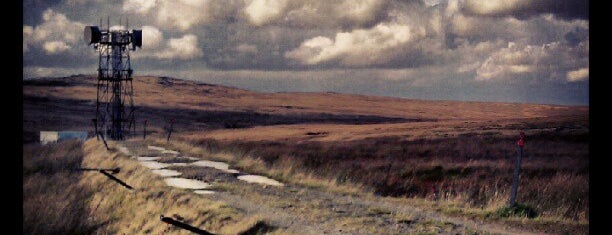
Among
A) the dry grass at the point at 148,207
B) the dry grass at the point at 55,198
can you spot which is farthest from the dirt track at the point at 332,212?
the dry grass at the point at 55,198

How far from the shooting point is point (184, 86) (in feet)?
534

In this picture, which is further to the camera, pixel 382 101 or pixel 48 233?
pixel 382 101

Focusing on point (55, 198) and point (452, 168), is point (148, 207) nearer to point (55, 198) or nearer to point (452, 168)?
point (55, 198)

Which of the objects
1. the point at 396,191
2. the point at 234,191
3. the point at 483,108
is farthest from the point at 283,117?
the point at 234,191

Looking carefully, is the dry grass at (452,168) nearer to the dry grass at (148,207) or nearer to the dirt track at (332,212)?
the dirt track at (332,212)

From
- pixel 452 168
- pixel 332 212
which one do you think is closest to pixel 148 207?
pixel 332 212

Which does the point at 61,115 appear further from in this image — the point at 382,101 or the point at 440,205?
the point at 382,101

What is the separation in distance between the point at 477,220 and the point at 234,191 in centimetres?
512

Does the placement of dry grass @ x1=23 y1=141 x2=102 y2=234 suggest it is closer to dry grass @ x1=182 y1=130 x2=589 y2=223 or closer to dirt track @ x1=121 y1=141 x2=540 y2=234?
dirt track @ x1=121 y1=141 x2=540 y2=234

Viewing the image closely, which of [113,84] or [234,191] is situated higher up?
[113,84]

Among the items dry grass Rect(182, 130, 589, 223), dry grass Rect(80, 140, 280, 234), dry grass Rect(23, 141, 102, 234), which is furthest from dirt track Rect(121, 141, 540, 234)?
dry grass Rect(23, 141, 102, 234)

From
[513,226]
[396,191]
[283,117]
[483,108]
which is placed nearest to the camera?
[513,226]

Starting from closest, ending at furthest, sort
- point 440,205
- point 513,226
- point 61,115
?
point 513,226 < point 440,205 < point 61,115
